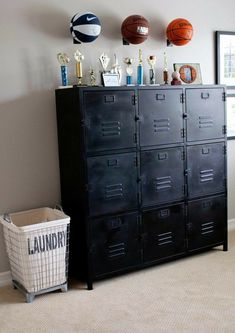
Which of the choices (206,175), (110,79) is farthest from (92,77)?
(206,175)

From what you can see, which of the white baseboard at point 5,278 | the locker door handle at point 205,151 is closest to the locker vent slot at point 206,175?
the locker door handle at point 205,151

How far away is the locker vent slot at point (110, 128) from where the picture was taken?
333cm

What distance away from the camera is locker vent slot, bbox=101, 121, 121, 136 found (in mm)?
3332

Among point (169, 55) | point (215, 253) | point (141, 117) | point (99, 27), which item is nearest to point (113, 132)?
point (141, 117)

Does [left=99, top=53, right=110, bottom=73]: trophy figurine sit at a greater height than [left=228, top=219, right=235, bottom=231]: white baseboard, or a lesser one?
greater

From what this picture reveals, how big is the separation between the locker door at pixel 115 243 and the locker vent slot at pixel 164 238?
0.66 feet

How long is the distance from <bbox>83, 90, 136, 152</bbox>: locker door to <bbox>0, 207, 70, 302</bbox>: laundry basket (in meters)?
0.61

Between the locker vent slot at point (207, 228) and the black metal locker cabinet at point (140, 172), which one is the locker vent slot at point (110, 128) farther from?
the locker vent slot at point (207, 228)

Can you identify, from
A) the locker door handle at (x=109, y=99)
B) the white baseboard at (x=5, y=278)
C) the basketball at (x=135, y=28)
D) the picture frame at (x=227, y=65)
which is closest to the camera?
the locker door handle at (x=109, y=99)

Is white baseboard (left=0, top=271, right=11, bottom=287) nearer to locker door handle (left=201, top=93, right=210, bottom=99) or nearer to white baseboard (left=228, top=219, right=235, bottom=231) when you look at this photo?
locker door handle (left=201, top=93, right=210, bottom=99)

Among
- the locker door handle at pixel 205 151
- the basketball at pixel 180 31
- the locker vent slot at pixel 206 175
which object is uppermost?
the basketball at pixel 180 31

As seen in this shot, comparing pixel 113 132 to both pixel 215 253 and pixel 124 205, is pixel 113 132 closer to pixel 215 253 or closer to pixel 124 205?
pixel 124 205

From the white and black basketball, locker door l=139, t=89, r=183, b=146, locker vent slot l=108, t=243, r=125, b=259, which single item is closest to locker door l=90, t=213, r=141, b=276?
locker vent slot l=108, t=243, r=125, b=259

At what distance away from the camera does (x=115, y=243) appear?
3.49 meters
